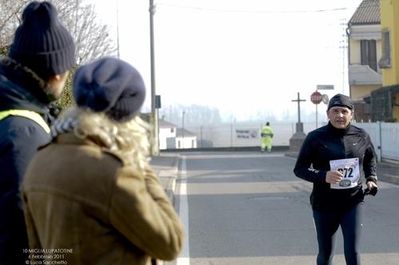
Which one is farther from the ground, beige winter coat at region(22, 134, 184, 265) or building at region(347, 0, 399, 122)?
building at region(347, 0, 399, 122)

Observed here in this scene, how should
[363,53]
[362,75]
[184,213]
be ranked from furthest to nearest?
1. [363,53]
2. [362,75]
3. [184,213]

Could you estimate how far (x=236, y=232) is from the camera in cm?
1200

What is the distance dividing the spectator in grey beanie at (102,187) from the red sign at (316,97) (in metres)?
38.4

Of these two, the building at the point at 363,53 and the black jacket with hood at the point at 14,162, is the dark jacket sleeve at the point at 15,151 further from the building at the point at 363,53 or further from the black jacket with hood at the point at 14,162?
the building at the point at 363,53

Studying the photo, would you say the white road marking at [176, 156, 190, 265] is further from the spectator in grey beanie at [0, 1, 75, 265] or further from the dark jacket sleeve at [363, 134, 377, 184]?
the spectator in grey beanie at [0, 1, 75, 265]

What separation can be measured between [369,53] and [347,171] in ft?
138

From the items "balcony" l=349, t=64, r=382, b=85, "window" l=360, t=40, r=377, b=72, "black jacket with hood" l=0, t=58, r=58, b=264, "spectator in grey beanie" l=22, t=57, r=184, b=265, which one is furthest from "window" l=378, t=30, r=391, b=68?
"spectator in grey beanie" l=22, t=57, r=184, b=265

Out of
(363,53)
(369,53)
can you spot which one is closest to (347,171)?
(363,53)

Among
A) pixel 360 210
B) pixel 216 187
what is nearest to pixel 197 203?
pixel 216 187

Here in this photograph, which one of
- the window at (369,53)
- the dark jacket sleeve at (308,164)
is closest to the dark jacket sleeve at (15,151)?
the dark jacket sleeve at (308,164)

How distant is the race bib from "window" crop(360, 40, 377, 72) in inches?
1638

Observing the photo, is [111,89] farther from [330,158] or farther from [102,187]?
[330,158]

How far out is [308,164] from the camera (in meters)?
7.41

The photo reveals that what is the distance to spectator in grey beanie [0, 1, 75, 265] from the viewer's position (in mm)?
3205
